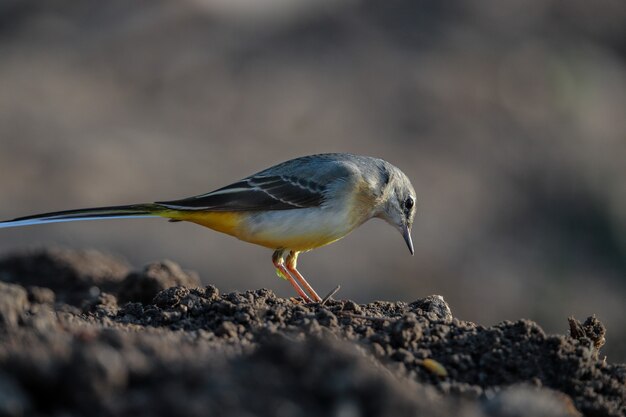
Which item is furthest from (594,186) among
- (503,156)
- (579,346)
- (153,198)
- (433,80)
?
(579,346)

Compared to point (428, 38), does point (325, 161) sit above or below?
below

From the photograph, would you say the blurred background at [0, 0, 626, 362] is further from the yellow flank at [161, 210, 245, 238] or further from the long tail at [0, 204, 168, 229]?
the long tail at [0, 204, 168, 229]

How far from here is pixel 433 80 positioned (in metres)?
28.4

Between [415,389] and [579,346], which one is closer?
[415,389]

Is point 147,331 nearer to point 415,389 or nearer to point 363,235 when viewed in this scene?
Answer: point 415,389

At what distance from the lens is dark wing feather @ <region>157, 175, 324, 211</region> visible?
986cm

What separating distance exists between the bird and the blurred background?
786 cm

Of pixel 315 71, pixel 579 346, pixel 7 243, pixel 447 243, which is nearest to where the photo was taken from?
pixel 579 346

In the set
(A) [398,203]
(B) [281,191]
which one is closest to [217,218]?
(B) [281,191]

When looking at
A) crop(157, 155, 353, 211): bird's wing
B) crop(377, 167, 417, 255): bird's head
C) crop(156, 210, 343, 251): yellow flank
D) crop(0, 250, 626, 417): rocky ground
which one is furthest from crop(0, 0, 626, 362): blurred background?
crop(0, 250, 626, 417): rocky ground

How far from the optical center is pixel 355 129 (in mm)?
25438

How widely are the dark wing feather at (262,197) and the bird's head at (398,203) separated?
93cm

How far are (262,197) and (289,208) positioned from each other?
311 millimetres

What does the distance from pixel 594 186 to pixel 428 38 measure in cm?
722
